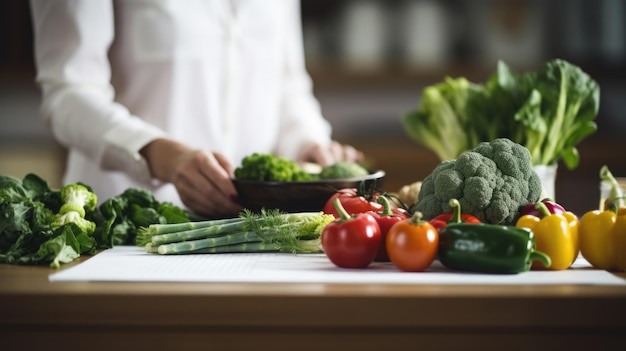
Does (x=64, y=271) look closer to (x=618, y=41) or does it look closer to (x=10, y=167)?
(x=10, y=167)

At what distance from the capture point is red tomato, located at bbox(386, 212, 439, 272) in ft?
3.47

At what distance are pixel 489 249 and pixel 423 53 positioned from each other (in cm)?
244

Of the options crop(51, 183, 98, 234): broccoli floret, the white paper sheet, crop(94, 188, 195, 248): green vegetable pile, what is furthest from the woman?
the white paper sheet

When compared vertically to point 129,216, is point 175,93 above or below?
above

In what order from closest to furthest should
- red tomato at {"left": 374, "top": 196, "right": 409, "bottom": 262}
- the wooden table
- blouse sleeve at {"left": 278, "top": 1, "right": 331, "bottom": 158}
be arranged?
1. the wooden table
2. red tomato at {"left": 374, "top": 196, "right": 409, "bottom": 262}
3. blouse sleeve at {"left": 278, "top": 1, "right": 331, "bottom": 158}

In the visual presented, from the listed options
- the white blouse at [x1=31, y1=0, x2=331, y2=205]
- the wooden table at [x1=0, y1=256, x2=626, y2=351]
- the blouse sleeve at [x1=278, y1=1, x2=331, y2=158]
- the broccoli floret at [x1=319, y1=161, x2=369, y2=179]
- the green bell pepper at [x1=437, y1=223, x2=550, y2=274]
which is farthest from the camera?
the blouse sleeve at [x1=278, y1=1, x2=331, y2=158]

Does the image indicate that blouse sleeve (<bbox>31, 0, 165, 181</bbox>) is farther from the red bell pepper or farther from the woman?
the red bell pepper

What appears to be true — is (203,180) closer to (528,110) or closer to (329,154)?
(329,154)

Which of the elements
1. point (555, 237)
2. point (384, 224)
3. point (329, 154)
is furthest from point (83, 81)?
point (555, 237)

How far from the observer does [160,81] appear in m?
2.08

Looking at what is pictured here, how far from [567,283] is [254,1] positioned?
148 cm

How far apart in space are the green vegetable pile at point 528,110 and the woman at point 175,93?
11.4 inches

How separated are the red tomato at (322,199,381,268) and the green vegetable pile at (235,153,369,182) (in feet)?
1.46

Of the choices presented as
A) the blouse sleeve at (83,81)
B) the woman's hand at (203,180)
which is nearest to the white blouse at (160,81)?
the blouse sleeve at (83,81)
